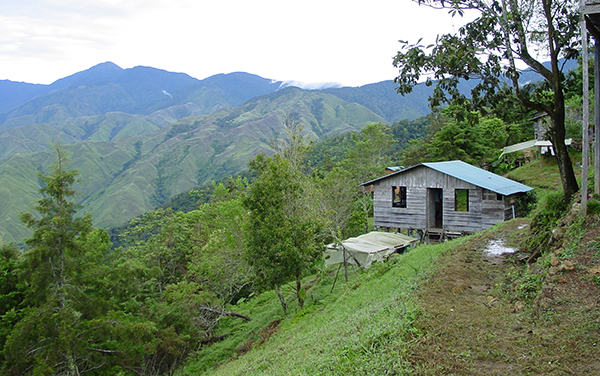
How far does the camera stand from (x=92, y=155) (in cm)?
18950

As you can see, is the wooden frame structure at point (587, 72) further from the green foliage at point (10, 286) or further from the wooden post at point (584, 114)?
the green foliage at point (10, 286)

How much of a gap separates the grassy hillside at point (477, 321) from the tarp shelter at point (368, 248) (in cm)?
649

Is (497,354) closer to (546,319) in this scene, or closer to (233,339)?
(546,319)

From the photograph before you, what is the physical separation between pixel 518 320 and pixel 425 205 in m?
18.2

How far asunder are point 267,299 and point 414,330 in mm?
16502

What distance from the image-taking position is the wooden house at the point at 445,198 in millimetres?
21594

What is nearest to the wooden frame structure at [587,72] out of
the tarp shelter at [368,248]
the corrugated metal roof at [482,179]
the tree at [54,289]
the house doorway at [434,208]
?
the tarp shelter at [368,248]

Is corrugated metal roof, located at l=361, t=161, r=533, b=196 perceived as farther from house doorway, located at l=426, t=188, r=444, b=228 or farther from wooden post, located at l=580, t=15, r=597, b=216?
wooden post, located at l=580, t=15, r=597, b=216

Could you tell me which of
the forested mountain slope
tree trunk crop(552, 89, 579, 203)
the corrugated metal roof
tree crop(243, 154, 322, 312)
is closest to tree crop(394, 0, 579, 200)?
tree trunk crop(552, 89, 579, 203)

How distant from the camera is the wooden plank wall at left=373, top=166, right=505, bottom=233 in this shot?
2175 centimetres

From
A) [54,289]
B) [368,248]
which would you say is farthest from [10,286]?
[368,248]

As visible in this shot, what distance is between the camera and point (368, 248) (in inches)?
695

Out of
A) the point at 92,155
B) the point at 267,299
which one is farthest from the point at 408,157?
the point at 92,155

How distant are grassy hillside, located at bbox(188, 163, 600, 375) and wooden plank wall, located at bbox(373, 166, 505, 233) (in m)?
12.1
